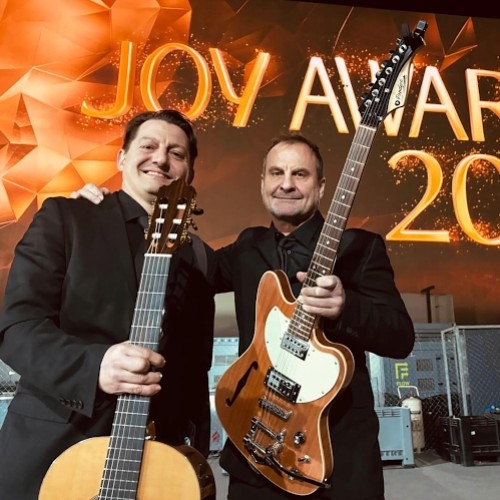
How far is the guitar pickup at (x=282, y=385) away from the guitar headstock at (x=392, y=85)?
0.94 metres

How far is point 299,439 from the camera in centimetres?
160

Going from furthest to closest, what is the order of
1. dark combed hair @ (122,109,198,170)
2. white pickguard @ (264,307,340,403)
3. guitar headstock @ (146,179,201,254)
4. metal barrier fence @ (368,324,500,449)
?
metal barrier fence @ (368,324,500,449), dark combed hair @ (122,109,198,170), white pickguard @ (264,307,340,403), guitar headstock @ (146,179,201,254)

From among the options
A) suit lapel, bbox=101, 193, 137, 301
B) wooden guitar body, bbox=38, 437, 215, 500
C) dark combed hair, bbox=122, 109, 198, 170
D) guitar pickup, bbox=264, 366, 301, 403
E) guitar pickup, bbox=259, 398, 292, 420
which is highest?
dark combed hair, bbox=122, 109, 198, 170

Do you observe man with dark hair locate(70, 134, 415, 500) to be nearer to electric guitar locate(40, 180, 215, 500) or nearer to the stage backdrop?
electric guitar locate(40, 180, 215, 500)

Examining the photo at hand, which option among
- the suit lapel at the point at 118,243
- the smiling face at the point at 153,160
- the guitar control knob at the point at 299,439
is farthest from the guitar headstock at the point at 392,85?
the guitar control knob at the point at 299,439

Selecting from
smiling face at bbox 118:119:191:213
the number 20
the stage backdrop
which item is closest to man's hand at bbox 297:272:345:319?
smiling face at bbox 118:119:191:213

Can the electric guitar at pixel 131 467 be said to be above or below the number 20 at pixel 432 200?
below

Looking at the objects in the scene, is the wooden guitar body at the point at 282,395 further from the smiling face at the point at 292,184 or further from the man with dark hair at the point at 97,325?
the smiling face at the point at 292,184

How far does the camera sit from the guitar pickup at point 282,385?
1.65m

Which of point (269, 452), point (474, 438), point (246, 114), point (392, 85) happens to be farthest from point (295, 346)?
point (246, 114)

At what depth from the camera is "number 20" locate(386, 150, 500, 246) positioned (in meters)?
5.96

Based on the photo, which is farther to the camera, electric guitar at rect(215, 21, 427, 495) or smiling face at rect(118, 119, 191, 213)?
smiling face at rect(118, 119, 191, 213)

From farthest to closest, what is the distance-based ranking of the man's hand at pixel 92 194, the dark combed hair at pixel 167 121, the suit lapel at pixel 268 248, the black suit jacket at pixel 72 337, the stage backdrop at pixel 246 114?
the stage backdrop at pixel 246 114, the suit lapel at pixel 268 248, the dark combed hair at pixel 167 121, the man's hand at pixel 92 194, the black suit jacket at pixel 72 337

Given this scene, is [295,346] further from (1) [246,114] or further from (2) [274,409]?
(1) [246,114]
